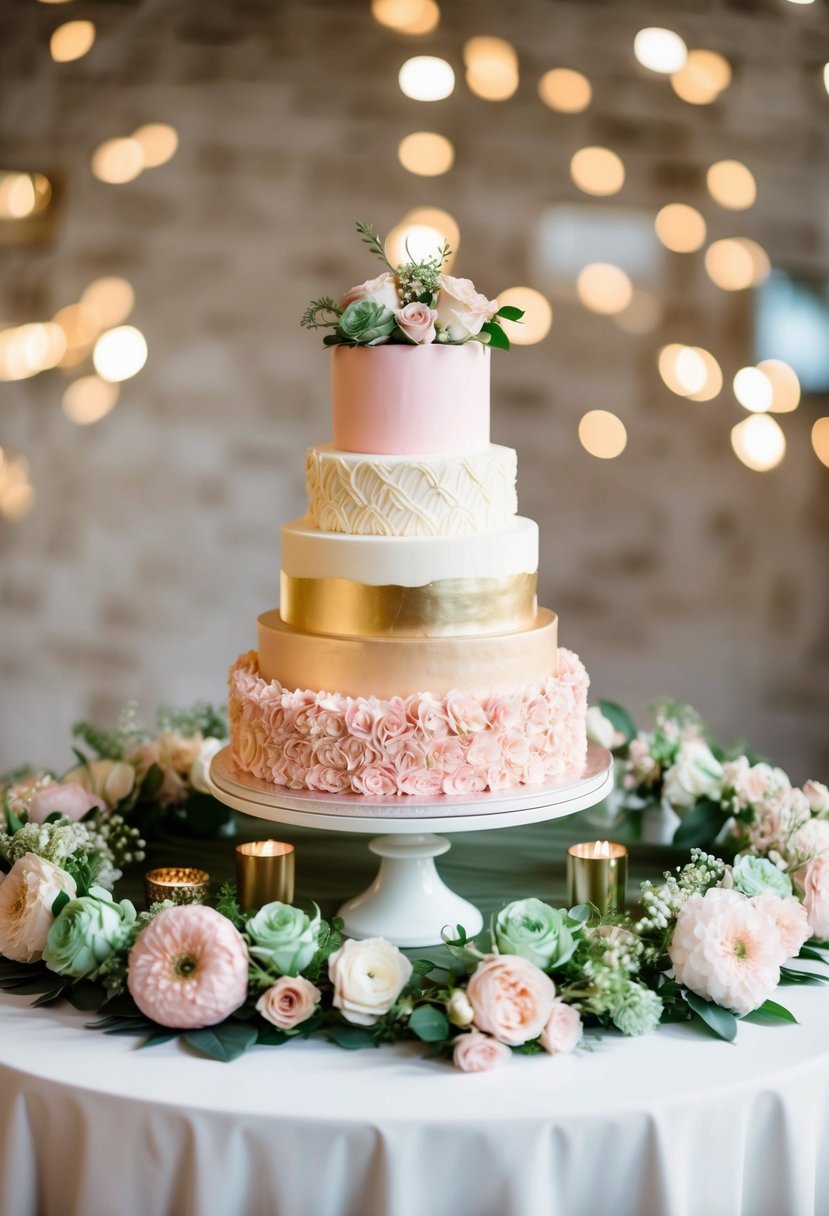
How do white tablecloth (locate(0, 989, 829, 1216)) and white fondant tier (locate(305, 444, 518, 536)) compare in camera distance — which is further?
white fondant tier (locate(305, 444, 518, 536))

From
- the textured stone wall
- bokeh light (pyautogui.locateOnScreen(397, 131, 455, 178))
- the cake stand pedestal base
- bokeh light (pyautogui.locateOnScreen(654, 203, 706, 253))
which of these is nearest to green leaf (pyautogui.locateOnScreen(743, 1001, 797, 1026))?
the cake stand pedestal base

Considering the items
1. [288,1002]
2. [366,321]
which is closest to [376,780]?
[288,1002]

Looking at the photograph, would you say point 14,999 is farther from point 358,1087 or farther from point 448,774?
point 448,774

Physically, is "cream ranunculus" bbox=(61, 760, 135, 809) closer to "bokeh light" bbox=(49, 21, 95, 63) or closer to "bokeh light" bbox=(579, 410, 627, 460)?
"bokeh light" bbox=(579, 410, 627, 460)

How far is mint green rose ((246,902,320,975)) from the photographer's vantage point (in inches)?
91.4

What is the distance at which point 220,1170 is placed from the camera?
204cm

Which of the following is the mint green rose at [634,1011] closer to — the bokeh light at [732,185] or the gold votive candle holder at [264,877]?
the gold votive candle holder at [264,877]

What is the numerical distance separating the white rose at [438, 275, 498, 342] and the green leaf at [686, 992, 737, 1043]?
1.34 metres

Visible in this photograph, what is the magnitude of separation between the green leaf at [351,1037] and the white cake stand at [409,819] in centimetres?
35

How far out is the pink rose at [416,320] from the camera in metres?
2.64

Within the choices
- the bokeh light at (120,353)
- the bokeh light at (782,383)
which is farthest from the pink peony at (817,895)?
the bokeh light at (120,353)

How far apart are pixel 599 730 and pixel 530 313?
2.39 m

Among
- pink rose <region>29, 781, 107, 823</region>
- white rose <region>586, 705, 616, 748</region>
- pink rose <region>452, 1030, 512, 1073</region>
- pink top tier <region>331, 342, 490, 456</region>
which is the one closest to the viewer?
pink rose <region>452, 1030, 512, 1073</region>

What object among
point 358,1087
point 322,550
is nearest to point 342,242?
point 322,550
